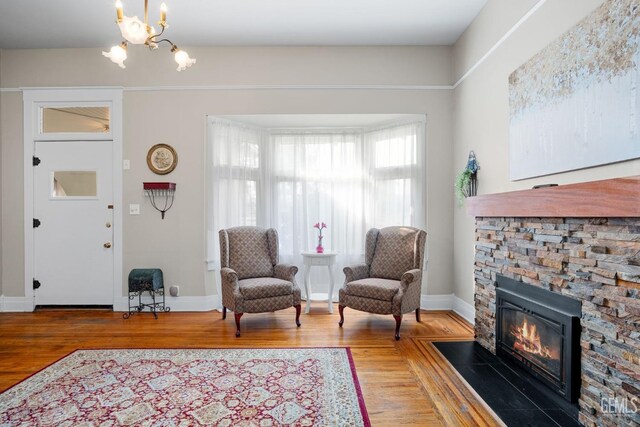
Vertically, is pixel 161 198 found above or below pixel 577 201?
above

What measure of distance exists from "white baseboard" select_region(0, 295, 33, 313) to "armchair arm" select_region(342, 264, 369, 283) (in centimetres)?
390

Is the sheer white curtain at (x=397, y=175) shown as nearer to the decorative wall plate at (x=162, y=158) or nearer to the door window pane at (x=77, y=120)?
the decorative wall plate at (x=162, y=158)

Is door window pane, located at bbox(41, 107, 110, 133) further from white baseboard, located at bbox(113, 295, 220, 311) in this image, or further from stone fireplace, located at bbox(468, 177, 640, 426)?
stone fireplace, located at bbox(468, 177, 640, 426)

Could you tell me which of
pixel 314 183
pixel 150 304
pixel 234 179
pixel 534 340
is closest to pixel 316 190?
pixel 314 183

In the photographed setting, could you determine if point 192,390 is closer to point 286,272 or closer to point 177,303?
point 286,272

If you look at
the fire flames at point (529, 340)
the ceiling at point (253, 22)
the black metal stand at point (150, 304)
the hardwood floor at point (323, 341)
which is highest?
the ceiling at point (253, 22)

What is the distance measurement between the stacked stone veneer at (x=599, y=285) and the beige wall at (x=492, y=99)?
36cm

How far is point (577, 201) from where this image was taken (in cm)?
181

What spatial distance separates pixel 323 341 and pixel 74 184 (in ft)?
→ 11.8

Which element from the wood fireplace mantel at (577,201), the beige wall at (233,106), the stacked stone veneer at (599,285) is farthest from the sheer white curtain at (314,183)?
the stacked stone veneer at (599,285)

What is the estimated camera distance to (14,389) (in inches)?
92.6

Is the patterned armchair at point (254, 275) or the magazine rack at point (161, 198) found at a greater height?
the magazine rack at point (161, 198)

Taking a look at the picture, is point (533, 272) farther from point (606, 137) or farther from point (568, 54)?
point (568, 54)

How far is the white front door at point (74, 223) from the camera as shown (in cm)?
432
